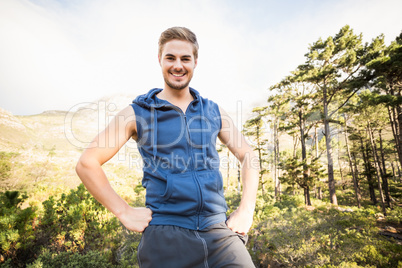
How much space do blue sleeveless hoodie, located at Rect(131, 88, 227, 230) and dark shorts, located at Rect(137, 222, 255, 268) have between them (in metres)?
0.05

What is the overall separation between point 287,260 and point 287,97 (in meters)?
16.7

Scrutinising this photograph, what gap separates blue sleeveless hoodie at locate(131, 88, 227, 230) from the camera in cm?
116

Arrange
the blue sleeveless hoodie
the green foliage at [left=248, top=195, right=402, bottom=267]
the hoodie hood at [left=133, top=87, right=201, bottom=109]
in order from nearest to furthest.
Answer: the blue sleeveless hoodie, the hoodie hood at [left=133, top=87, right=201, bottom=109], the green foliage at [left=248, top=195, right=402, bottom=267]

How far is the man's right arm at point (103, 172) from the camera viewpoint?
1100 mm

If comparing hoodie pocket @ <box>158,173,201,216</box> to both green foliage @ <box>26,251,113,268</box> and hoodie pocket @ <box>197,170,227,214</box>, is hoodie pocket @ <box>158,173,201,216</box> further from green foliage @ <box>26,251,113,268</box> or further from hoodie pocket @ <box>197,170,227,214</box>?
green foliage @ <box>26,251,113,268</box>

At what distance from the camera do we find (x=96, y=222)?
4828 mm

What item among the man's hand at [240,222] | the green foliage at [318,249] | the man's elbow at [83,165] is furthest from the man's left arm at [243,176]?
the green foliage at [318,249]

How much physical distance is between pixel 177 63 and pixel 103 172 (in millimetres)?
911

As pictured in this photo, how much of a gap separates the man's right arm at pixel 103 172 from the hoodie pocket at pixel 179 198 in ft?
0.51

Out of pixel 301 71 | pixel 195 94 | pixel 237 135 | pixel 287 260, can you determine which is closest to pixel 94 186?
pixel 195 94

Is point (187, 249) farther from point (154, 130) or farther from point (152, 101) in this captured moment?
point (152, 101)

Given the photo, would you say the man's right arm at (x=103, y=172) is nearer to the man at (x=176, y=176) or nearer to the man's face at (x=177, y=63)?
the man at (x=176, y=176)

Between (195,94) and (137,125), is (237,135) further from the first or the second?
(137,125)

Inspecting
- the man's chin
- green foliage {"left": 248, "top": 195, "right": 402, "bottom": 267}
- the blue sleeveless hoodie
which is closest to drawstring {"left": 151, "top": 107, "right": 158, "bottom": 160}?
the blue sleeveless hoodie
